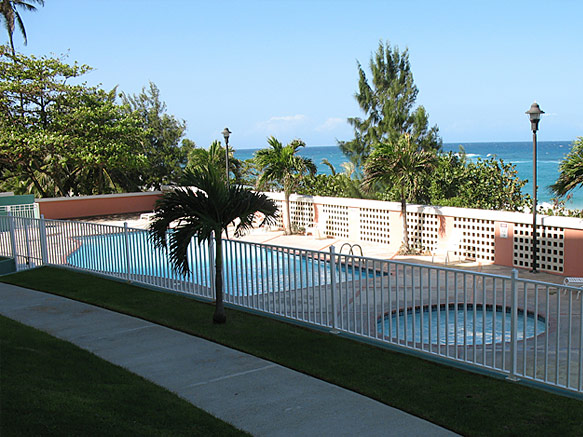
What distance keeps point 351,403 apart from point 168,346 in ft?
8.31

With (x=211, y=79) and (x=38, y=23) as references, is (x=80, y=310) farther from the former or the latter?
(x=211, y=79)

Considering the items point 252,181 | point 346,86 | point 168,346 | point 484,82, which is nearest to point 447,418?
point 168,346

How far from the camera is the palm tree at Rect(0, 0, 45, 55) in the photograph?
32031mm

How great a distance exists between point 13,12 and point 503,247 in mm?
30715

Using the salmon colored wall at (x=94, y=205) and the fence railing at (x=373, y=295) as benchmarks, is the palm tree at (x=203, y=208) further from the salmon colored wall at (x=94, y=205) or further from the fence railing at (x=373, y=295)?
the salmon colored wall at (x=94, y=205)

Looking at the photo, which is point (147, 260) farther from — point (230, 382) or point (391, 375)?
point (391, 375)

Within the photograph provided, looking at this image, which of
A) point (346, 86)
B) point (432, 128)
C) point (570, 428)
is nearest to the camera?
point (570, 428)

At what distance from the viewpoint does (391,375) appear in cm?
546

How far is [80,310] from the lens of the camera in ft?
27.0

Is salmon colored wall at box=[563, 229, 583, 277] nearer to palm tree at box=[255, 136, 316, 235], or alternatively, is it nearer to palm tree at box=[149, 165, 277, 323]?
palm tree at box=[149, 165, 277, 323]

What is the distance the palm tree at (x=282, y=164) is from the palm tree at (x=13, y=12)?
67.6ft

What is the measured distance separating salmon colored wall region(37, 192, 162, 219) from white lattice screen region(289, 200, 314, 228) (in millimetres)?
6991

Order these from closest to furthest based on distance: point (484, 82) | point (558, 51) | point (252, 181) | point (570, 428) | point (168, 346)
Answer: point (570, 428)
point (168, 346)
point (252, 181)
point (558, 51)
point (484, 82)

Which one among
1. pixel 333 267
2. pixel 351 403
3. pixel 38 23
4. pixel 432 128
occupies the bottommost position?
pixel 351 403
